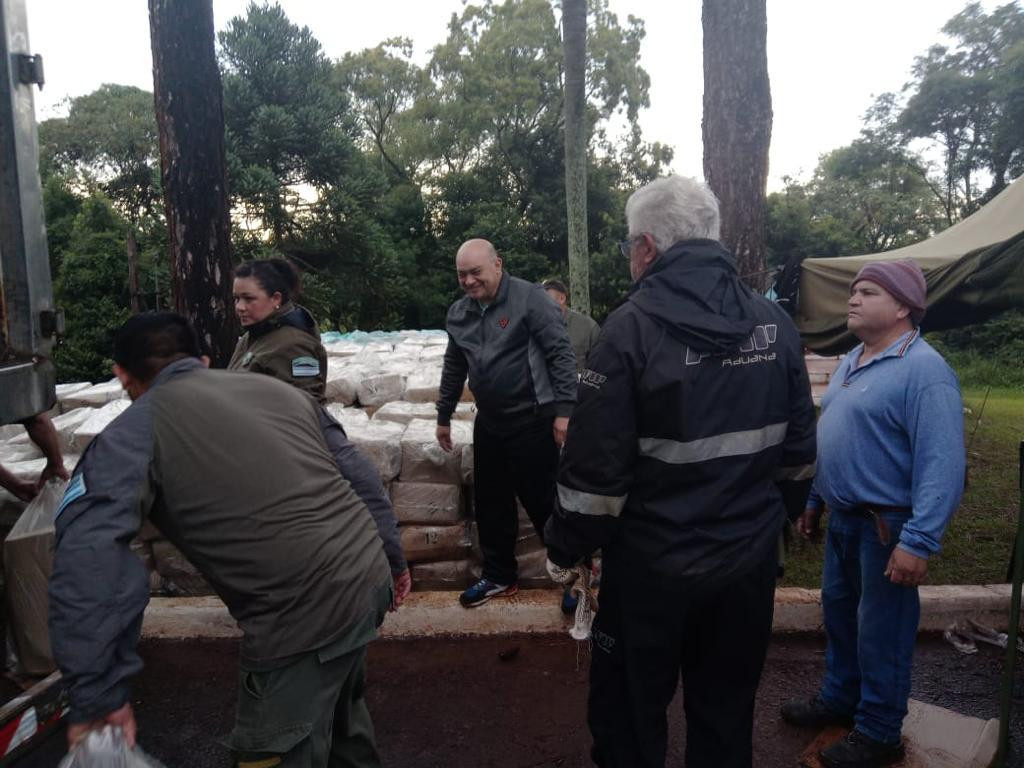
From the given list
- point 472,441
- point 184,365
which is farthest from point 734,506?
point 472,441

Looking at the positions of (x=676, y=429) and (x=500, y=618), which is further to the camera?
(x=500, y=618)

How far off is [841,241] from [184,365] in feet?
77.4

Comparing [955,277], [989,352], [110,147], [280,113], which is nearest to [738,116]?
[955,277]

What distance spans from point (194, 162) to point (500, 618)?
290 centimetres

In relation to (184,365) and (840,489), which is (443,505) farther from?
(184,365)

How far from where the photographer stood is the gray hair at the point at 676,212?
6.81 ft

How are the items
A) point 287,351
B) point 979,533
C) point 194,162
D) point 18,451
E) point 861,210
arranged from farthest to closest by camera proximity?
point 861,210
point 979,533
point 18,451
point 194,162
point 287,351

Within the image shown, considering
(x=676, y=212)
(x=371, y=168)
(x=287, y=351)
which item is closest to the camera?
(x=676, y=212)

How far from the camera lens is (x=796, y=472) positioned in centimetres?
233

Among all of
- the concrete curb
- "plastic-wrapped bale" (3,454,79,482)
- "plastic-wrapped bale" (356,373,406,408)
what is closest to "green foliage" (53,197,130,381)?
"plastic-wrapped bale" (356,373,406,408)

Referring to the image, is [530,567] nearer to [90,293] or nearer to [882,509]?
[882,509]

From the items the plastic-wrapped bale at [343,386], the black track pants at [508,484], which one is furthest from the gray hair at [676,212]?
the plastic-wrapped bale at [343,386]

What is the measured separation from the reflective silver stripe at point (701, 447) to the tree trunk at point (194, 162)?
2.94 m

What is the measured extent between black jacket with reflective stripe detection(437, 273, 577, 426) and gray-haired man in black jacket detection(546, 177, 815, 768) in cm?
Result: 142
